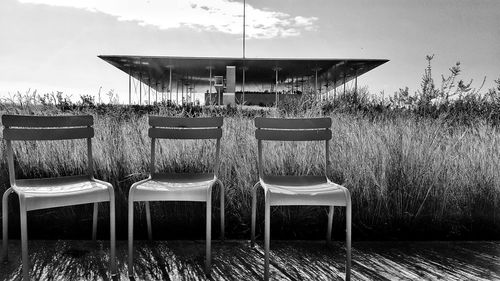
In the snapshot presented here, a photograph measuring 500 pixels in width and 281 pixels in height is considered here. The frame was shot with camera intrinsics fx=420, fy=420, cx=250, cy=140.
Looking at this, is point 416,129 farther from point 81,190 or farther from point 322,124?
point 81,190

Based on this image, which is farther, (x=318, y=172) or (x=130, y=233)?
(x=318, y=172)

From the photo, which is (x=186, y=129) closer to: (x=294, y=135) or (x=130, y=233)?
(x=294, y=135)

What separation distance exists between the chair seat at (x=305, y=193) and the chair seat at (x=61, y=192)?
989 mm

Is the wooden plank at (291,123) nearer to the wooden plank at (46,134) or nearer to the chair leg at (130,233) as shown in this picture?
the chair leg at (130,233)

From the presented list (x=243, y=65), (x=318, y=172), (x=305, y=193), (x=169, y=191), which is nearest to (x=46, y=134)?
(x=169, y=191)

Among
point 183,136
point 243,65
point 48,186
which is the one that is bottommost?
point 48,186

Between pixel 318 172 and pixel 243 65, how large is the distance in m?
16.8

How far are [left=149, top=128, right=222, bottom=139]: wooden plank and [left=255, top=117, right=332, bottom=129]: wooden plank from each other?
33 cm

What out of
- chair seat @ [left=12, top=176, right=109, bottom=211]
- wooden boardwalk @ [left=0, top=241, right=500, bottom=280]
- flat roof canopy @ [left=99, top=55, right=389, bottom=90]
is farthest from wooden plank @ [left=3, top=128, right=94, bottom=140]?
flat roof canopy @ [left=99, top=55, right=389, bottom=90]

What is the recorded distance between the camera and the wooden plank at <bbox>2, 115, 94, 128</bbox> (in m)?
2.68

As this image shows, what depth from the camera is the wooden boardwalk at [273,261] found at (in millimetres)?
2432

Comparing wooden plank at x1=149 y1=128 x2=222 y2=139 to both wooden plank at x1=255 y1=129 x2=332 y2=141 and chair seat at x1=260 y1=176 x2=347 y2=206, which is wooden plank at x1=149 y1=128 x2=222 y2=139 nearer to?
wooden plank at x1=255 y1=129 x2=332 y2=141

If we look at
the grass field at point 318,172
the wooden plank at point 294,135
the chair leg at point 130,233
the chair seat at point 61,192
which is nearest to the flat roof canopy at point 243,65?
the grass field at point 318,172

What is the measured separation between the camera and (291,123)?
2.91 metres
